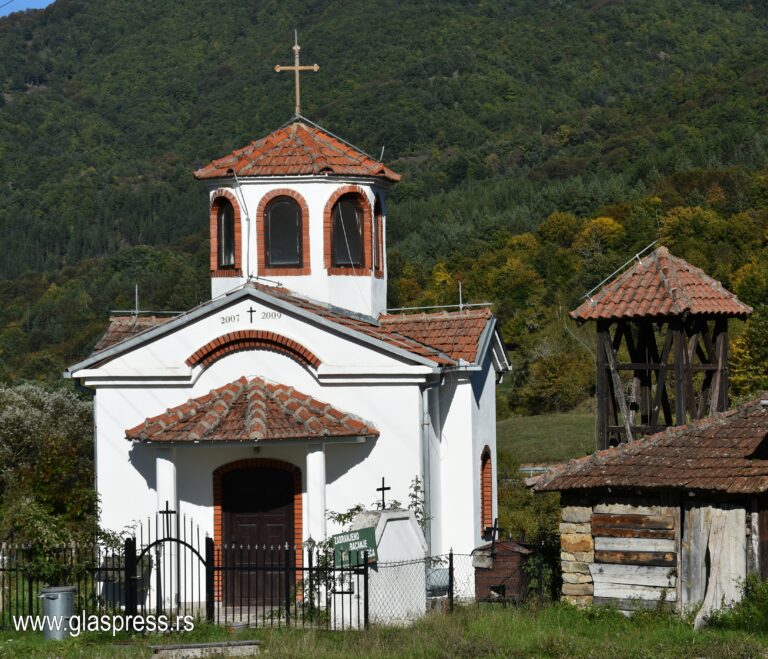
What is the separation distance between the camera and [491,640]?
17.3 metres

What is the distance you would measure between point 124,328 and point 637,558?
10024 millimetres

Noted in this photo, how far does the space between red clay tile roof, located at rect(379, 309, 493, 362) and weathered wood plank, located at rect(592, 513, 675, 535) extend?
4484 mm

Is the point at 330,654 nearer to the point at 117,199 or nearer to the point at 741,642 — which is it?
the point at 741,642

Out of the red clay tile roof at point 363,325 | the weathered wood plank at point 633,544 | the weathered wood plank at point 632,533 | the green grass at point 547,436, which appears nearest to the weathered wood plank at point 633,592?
the weathered wood plank at point 633,544

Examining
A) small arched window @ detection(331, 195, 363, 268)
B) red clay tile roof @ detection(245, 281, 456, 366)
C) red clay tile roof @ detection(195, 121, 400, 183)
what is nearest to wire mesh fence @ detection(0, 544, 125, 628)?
red clay tile roof @ detection(245, 281, 456, 366)

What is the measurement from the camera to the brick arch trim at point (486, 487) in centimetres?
2536

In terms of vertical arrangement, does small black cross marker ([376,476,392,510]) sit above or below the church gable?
below

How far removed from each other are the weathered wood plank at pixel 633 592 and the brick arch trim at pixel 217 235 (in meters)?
9.03

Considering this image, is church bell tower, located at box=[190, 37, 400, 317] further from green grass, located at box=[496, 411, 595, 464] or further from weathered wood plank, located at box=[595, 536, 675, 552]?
green grass, located at box=[496, 411, 595, 464]

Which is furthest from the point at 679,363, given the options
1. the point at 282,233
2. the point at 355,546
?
Result: the point at 282,233

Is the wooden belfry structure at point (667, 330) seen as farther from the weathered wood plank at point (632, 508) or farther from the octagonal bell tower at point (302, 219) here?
the octagonal bell tower at point (302, 219)

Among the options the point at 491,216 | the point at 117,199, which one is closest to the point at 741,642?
the point at 491,216

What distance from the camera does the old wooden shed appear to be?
18.3 metres

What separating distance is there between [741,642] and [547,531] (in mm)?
7774
